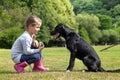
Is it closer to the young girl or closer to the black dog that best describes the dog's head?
the black dog

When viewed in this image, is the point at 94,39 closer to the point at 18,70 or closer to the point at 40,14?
the point at 40,14

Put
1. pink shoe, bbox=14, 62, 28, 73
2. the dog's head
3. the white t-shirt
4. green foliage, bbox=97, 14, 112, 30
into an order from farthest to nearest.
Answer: green foliage, bbox=97, 14, 112, 30
the dog's head
pink shoe, bbox=14, 62, 28, 73
the white t-shirt

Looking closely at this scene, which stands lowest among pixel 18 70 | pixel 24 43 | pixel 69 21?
pixel 69 21

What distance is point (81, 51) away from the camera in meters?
9.12

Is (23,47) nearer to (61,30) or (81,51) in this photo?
(61,30)

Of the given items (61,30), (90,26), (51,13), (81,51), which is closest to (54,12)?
(51,13)

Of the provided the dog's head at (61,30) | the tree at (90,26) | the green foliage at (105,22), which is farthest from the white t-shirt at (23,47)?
the green foliage at (105,22)

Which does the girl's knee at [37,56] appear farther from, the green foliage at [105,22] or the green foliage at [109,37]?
the green foliage at [105,22]

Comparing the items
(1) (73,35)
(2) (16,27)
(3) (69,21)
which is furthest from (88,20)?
(1) (73,35)

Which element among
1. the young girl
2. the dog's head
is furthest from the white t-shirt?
the dog's head

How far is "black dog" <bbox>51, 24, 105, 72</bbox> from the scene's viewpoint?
352 inches

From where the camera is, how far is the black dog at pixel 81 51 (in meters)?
8.95

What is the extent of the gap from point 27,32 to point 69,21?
65083 millimetres

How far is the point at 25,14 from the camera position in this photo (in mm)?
62125
